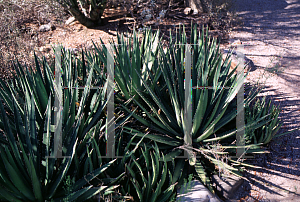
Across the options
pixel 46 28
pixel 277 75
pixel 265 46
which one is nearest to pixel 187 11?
pixel 265 46

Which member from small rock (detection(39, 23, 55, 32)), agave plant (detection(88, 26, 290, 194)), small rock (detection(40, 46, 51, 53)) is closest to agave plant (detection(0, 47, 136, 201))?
agave plant (detection(88, 26, 290, 194))

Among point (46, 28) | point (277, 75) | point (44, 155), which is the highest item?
point (46, 28)

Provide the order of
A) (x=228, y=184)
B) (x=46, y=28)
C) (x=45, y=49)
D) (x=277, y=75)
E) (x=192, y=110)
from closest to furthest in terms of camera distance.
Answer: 1. (x=228, y=184)
2. (x=192, y=110)
3. (x=277, y=75)
4. (x=45, y=49)
5. (x=46, y=28)

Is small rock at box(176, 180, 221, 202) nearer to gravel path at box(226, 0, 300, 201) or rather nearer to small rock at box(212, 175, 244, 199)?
small rock at box(212, 175, 244, 199)

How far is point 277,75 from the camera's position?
4.32m

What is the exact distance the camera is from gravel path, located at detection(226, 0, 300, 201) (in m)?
2.60

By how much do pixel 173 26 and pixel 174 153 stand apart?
4.19 metres

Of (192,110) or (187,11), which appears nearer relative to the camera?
(192,110)

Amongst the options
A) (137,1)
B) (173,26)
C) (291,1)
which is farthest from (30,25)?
(291,1)

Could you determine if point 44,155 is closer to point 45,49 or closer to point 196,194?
point 196,194

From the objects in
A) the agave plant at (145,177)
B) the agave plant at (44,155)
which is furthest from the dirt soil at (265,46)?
the agave plant at (44,155)

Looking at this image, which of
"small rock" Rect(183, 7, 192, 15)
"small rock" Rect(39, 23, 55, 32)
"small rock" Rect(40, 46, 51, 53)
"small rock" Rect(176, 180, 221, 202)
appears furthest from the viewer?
"small rock" Rect(183, 7, 192, 15)

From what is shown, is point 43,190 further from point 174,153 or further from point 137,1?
point 137,1

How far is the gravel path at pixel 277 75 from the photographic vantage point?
2.60 m
